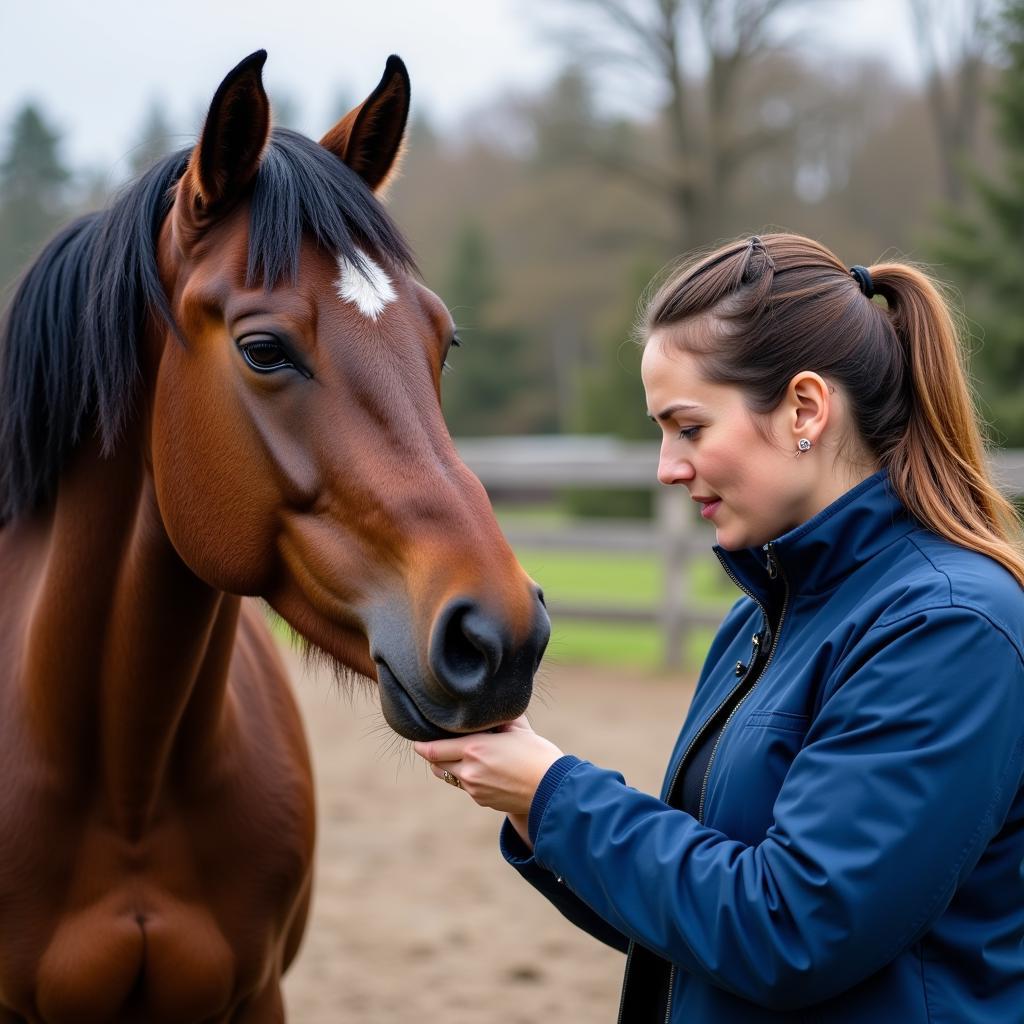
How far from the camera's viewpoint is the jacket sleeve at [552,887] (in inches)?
68.6

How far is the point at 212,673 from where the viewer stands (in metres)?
2.28

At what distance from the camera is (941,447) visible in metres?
1.63

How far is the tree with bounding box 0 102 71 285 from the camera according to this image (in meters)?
24.7

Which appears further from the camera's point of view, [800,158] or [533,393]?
[533,393]

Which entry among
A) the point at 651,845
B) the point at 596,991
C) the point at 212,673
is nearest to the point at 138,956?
the point at 212,673

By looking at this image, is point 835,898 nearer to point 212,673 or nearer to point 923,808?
point 923,808

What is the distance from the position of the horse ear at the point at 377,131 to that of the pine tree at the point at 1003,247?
11045 millimetres

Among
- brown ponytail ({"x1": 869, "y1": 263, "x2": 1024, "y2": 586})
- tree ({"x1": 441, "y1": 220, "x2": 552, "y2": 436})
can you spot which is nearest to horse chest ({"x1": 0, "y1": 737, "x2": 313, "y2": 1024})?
brown ponytail ({"x1": 869, "y1": 263, "x2": 1024, "y2": 586})

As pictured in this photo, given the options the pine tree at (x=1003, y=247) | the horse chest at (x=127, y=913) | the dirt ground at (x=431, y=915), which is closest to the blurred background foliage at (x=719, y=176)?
the pine tree at (x=1003, y=247)

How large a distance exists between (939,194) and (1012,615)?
24599 mm

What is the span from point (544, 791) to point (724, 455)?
528 mm

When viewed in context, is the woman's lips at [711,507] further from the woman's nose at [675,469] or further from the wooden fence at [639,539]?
the wooden fence at [639,539]

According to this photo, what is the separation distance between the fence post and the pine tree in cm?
450

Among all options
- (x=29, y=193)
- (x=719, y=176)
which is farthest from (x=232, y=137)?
(x=29, y=193)
